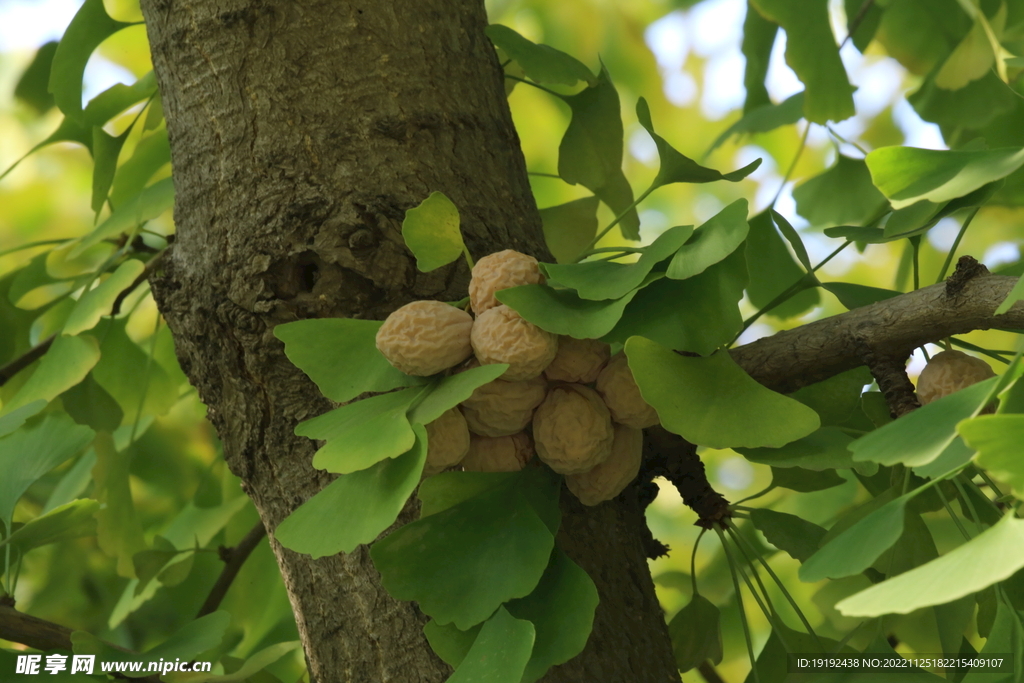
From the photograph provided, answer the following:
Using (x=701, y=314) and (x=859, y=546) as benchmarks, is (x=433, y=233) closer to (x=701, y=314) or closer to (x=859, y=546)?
(x=701, y=314)

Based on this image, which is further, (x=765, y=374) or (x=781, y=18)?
(x=781, y=18)

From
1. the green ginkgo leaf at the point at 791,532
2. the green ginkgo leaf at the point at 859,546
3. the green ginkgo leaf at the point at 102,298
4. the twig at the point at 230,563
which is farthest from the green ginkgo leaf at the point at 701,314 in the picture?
the twig at the point at 230,563

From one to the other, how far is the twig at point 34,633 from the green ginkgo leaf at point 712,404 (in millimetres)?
422

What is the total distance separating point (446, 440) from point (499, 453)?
1.9 inches

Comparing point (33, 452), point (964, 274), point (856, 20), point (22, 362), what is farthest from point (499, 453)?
point (856, 20)

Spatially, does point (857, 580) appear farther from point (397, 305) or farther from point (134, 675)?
point (134, 675)

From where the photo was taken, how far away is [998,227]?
1.02 metres

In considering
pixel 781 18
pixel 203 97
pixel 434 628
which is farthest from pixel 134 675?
pixel 781 18

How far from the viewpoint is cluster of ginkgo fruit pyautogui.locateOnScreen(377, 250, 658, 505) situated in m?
A: 0.41

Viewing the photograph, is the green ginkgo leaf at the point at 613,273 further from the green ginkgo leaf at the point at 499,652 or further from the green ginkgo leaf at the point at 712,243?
the green ginkgo leaf at the point at 499,652

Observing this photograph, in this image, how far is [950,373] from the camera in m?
0.44

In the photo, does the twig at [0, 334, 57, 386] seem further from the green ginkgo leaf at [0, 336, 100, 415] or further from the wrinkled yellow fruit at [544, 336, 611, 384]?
the wrinkled yellow fruit at [544, 336, 611, 384]

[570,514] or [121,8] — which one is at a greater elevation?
[121,8]

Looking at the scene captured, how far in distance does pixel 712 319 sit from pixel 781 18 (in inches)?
19.9
